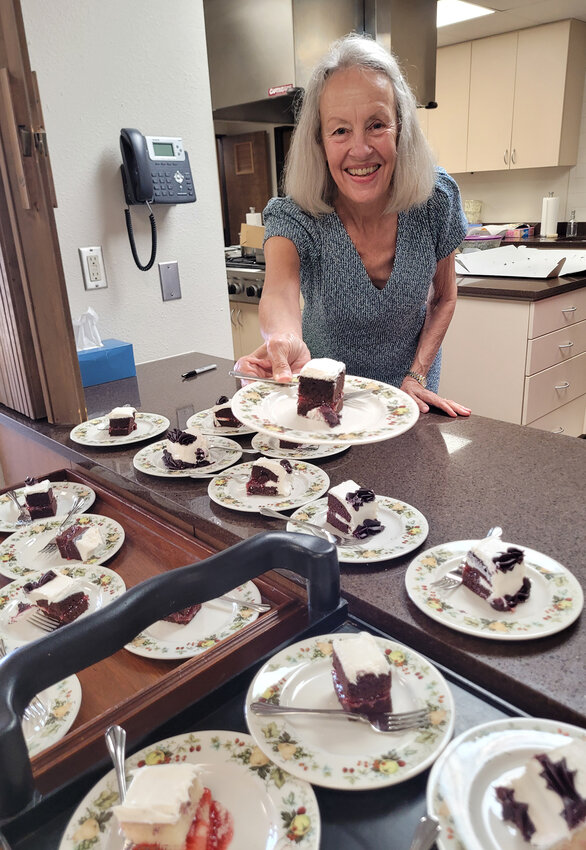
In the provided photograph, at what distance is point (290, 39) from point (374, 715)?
10.7ft

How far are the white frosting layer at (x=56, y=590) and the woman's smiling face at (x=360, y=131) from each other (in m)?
1.21

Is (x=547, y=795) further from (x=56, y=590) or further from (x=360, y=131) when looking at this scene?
(x=360, y=131)

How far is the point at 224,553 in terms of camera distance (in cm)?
71

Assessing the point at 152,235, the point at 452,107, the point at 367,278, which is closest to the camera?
the point at 367,278

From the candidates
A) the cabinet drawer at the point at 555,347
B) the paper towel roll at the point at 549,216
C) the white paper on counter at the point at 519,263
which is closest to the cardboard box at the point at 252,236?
the white paper on counter at the point at 519,263

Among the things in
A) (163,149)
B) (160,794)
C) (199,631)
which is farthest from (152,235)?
(160,794)

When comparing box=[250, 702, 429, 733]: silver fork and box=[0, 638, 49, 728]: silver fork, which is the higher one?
box=[250, 702, 429, 733]: silver fork

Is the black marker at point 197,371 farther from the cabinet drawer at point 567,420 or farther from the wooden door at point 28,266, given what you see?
the cabinet drawer at point 567,420

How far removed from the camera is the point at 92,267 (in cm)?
217

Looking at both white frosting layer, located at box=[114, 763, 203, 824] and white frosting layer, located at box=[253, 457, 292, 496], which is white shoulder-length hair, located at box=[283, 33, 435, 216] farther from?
white frosting layer, located at box=[114, 763, 203, 824]

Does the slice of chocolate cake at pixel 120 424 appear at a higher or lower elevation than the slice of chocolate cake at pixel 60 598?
higher

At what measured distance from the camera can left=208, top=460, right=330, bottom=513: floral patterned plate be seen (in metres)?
1.17

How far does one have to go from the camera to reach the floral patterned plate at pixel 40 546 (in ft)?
3.84

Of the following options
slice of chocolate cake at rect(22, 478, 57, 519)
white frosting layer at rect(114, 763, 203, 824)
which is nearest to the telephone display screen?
slice of chocolate cake at rect(22, 478, 57, 519)
